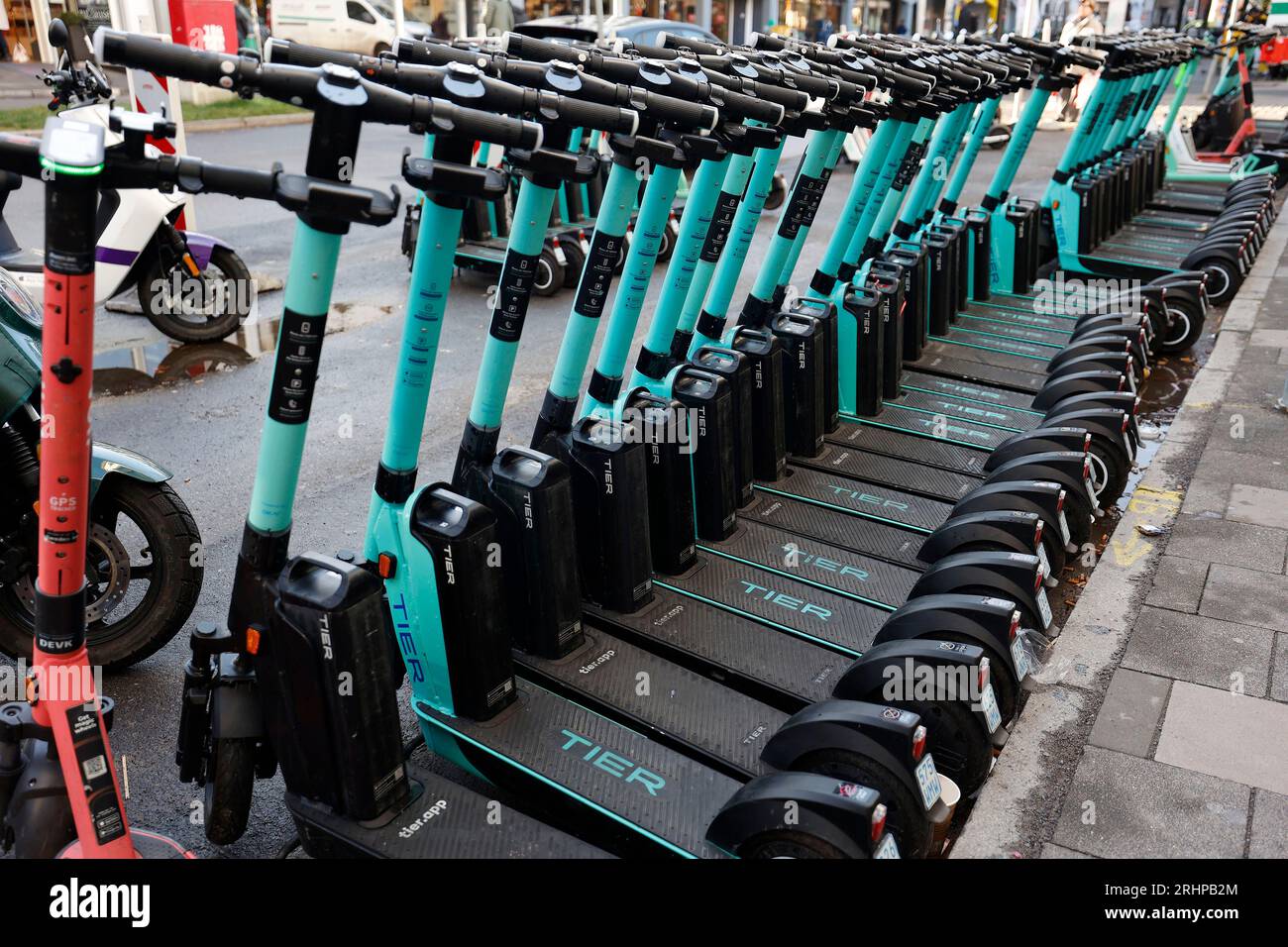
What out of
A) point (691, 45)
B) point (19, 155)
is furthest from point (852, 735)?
point (691, 45)

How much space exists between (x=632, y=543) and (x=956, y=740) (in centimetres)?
121

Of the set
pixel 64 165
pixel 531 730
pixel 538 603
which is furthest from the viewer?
pixel 538 603

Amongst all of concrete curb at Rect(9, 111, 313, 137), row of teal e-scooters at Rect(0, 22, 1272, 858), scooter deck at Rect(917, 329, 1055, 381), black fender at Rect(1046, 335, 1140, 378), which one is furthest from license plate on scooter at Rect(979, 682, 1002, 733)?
concrete curb at Rect(9, 111, 313, 137)

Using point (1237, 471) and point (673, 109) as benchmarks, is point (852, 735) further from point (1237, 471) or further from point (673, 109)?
point (1237, 471)

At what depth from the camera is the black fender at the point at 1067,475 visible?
4.38 m

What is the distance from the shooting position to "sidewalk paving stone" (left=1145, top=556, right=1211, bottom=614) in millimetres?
4340

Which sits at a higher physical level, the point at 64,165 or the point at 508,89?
the point at 508,89

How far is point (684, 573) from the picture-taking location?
13.5 ft

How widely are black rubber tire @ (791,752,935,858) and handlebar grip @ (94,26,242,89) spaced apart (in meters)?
2.15

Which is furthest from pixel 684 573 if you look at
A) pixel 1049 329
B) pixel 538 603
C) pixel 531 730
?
pixel 1049 329

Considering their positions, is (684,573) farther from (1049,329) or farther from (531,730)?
(1049,329)

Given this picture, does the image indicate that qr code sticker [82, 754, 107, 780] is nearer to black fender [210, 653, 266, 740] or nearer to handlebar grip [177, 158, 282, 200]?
black fender [210, 653, 266, 740]
